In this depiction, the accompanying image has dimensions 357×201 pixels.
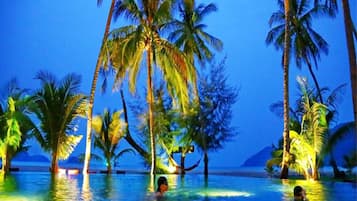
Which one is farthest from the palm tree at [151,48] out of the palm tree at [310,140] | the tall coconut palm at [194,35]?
the palm tree at [310,140]

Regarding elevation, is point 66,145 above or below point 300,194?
above

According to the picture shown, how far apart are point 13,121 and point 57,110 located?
5.26 feet

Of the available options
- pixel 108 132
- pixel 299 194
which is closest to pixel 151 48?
pixel 108 132

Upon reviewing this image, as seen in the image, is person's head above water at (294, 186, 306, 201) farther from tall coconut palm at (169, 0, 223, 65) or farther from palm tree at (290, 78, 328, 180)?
tall coconut palm at (169, 0, 223, 65)

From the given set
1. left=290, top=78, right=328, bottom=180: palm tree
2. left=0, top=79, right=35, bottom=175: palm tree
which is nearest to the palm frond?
left=0, top=79, right=35, bottom=175: palm tree

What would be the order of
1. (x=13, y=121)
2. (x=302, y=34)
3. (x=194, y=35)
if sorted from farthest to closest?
1. (x=302, y=34)
2. (x=194, y=35)
3. (x=13, y=121)

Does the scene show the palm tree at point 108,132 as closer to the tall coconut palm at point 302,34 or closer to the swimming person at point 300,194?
the tall coconut palm at point 302,34

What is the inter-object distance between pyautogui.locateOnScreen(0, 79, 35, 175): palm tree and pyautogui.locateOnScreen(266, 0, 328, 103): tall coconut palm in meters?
12.5

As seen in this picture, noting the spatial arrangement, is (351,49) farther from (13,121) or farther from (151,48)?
(13,121)

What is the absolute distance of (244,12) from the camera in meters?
189

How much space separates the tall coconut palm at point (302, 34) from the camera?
2292 cm

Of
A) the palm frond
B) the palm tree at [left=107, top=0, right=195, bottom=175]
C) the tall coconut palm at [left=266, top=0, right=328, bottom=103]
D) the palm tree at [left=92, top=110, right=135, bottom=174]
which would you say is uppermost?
the tall coconut palm at [left=266, top=0, right=328, bottom=103]

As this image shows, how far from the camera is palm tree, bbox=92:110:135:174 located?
69.2ft

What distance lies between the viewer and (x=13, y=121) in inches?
673
